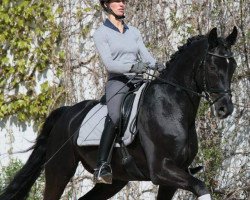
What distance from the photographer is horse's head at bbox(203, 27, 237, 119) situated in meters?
5.20

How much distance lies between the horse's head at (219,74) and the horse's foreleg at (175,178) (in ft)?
1.70

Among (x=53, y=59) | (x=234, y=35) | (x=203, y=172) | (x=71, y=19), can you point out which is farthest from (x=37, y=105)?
(x=234, y=35)

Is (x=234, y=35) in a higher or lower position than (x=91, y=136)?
higher

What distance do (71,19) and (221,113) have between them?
4080 mm

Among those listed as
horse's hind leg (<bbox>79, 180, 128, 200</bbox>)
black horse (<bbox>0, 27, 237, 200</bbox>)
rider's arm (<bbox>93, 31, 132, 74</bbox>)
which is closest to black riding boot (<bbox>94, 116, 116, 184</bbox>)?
black horse (<bbox>0, 27, 237, 200</bbox>)

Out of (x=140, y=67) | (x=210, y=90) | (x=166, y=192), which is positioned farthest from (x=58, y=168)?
(x=210, y=90)

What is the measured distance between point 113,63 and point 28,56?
135 inches

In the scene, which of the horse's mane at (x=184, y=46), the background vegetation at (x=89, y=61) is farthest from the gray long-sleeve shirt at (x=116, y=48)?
the background vegetation at (x=89, y=61)

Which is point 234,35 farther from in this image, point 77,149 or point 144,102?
point 77,149

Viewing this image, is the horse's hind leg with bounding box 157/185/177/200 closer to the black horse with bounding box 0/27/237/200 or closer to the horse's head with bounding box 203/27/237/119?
the black horse with bounding box 0/27/237/200

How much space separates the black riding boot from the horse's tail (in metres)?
1.02

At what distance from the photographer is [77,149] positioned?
6359mm

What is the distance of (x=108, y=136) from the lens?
5.82 m

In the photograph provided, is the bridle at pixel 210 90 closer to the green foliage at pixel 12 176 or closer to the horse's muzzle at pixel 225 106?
the horse's muzzle at pixel 225 106
